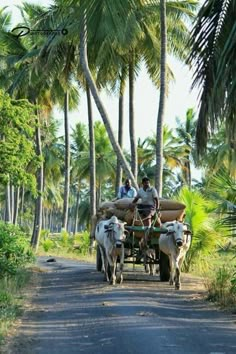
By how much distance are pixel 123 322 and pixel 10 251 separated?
7.90 meters

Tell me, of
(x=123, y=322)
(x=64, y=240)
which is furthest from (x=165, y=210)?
(x=64, y=240)

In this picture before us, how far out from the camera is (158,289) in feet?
51.5

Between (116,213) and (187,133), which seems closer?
(116,213)

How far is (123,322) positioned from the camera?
10.7 metres

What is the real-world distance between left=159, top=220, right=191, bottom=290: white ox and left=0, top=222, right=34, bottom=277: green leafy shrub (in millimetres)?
3879

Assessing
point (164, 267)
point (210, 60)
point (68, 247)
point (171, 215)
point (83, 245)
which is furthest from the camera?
point (68, 247)

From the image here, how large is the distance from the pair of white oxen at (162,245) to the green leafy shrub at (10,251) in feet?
8.04

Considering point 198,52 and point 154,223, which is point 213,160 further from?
point 198,52

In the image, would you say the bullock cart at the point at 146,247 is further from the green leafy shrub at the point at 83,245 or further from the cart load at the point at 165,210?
the green leafy shrub at the point at 83,245

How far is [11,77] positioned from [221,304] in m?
30.2

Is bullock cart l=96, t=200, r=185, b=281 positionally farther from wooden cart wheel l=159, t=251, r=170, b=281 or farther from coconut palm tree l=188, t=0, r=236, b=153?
coconut palm tree l=188, t=0, r=236, b=153

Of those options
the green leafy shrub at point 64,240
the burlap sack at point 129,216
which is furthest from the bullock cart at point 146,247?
the green leafy shrub at point 64,240

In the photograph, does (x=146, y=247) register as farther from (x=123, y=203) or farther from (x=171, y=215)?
(x=123, y=203)

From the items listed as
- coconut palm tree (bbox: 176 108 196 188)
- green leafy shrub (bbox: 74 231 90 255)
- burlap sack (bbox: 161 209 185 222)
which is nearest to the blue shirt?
burlap sack (bbox: 161 209 185 222)
